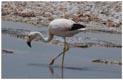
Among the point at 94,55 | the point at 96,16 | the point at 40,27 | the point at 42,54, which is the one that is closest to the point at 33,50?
the point at 42,54

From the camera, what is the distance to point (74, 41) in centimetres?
1320

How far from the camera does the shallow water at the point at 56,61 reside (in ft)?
30.3

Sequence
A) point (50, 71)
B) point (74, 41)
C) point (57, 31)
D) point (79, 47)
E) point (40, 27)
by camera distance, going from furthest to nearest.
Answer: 1. point (40, 27)
2. point (74, 41)
3. point (79, 47)
4. point (57, 31)
5. point (50, 71)

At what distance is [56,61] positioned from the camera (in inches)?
426

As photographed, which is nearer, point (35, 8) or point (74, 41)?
point (74, 41)

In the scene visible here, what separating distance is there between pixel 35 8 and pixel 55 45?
19.1ft

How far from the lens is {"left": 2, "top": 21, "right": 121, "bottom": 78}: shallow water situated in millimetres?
9227

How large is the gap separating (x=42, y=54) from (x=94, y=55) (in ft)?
3.52

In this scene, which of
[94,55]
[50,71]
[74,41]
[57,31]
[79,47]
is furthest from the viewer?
[74,41]

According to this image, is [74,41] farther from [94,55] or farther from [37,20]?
[37,20]

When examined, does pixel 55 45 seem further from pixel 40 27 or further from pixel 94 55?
pixel 40 27

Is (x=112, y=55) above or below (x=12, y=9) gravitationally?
below

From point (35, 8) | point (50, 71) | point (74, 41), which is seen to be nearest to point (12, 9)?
point (35, 8)

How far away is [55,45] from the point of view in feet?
40.6
